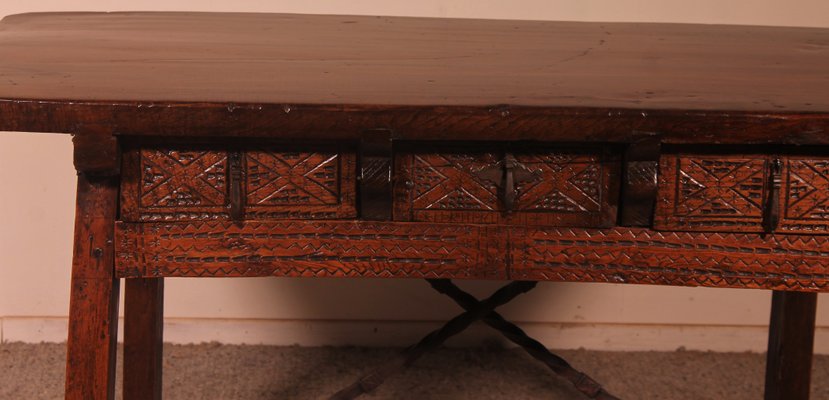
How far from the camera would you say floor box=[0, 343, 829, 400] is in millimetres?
2246

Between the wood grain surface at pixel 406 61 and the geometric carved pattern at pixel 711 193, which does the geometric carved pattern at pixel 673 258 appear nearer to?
the geometric carved pattern at pixel 711 193

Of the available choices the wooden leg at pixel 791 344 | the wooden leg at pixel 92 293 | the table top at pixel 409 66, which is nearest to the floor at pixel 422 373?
the wooden leg at pixel 791 344

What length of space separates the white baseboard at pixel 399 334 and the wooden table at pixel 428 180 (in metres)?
1.18

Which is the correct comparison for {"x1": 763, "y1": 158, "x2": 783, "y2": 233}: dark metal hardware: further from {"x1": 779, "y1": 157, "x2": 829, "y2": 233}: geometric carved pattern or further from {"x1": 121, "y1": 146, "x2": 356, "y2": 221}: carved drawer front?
{"x1": 121, "y1": 146, "x2": 356, "y2": 221}: carved drawer front

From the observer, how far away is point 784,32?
1865 mm

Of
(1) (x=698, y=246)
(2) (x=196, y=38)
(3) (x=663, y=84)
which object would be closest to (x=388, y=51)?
(2) (x=196, y=38)

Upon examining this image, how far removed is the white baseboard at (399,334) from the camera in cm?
248

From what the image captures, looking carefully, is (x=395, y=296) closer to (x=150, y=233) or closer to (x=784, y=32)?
(x=784, y=32)

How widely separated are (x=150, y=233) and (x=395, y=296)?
4.14ft

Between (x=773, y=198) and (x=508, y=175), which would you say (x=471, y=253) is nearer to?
(x=508, y=175)

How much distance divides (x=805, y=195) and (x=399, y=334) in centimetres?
136

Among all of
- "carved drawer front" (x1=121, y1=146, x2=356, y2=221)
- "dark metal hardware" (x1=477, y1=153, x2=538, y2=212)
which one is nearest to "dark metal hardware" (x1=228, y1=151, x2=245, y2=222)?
"carved drawer front" (x1=121, y1=146, x2=356, y2=221)

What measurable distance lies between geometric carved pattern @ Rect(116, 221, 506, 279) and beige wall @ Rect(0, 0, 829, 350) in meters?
1.16

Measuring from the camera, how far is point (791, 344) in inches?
75.7
